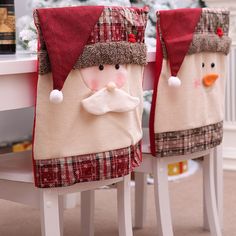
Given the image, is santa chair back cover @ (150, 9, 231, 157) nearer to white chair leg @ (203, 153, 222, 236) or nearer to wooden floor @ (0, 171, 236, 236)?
white chair leg @ (203, 153, 222, 236)

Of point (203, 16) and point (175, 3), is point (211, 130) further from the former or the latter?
point (175, 3)

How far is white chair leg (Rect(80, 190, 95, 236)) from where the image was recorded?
2.55 metres

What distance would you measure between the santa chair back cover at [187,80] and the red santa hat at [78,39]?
10.9 inches

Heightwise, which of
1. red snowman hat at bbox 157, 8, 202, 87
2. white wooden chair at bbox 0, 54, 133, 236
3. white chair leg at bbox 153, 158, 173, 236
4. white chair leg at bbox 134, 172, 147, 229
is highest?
red snowman hat at bbox 157, 8, 202, 87

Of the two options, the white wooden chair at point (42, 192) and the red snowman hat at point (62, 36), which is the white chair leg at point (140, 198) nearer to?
the white wooden chair at point (42, 192)

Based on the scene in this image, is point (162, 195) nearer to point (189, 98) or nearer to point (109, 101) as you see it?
point (189, 98)

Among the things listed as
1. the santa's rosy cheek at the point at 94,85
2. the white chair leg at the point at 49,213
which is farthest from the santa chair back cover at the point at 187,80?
the white chair leg at the point at 49,213

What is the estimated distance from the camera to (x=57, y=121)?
68.4 inches

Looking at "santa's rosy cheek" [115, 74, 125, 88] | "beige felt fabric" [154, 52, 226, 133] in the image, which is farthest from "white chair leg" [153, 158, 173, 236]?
"santa's rosy cheek" [115, 74, 125, 88]

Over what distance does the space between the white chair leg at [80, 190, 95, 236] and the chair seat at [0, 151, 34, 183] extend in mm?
460

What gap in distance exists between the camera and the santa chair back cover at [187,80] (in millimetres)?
2133

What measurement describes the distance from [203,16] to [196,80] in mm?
221

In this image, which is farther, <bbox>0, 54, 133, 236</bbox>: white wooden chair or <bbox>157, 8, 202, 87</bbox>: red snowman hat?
<bbox>157, 8, 202, 87</bbox>: red snowman hat

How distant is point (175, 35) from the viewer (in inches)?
84.4
